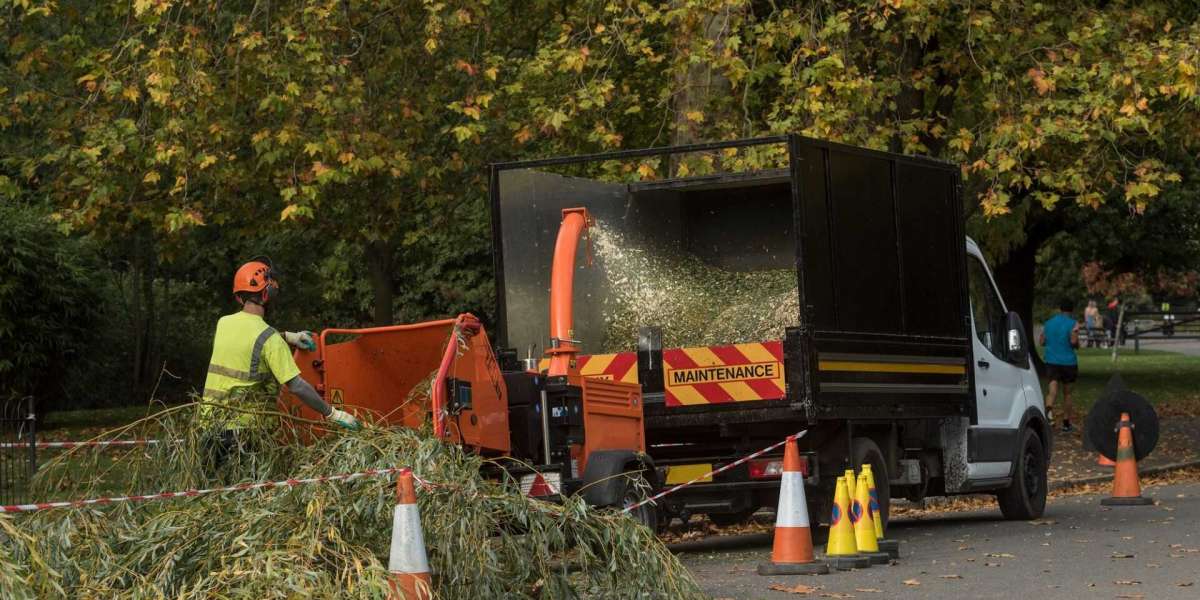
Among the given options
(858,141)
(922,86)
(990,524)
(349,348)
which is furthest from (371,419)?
(922,86)

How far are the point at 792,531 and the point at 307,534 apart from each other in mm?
4262

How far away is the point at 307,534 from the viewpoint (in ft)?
23.6

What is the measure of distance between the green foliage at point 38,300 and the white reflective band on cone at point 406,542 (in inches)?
747

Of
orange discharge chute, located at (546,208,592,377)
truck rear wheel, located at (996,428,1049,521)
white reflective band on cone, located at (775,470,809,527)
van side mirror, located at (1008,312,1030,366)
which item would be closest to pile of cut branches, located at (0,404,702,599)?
white reflective band on cone, located at (775,470,809,527)

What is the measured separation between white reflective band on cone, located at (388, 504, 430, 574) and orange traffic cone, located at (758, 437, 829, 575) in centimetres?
399

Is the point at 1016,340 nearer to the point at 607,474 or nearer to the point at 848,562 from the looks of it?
the point at 848,562

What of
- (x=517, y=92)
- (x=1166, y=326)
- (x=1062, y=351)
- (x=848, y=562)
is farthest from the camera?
(x=1166, y=326)

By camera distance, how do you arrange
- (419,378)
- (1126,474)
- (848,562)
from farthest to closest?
1. (1126,474)
2. (848,562)
3. (419,378)

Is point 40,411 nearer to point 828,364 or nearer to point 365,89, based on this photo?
point 365,89

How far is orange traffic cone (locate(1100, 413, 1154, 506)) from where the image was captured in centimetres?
1596

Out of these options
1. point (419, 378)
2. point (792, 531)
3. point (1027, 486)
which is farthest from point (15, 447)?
point (1027, 486)

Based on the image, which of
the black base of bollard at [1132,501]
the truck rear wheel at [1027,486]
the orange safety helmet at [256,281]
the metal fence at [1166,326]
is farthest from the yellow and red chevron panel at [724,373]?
the metal fence at [1166,326]

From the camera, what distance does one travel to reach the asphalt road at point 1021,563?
988cm

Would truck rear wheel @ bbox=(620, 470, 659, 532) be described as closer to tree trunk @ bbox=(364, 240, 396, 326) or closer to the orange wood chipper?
the orange wood chipper
